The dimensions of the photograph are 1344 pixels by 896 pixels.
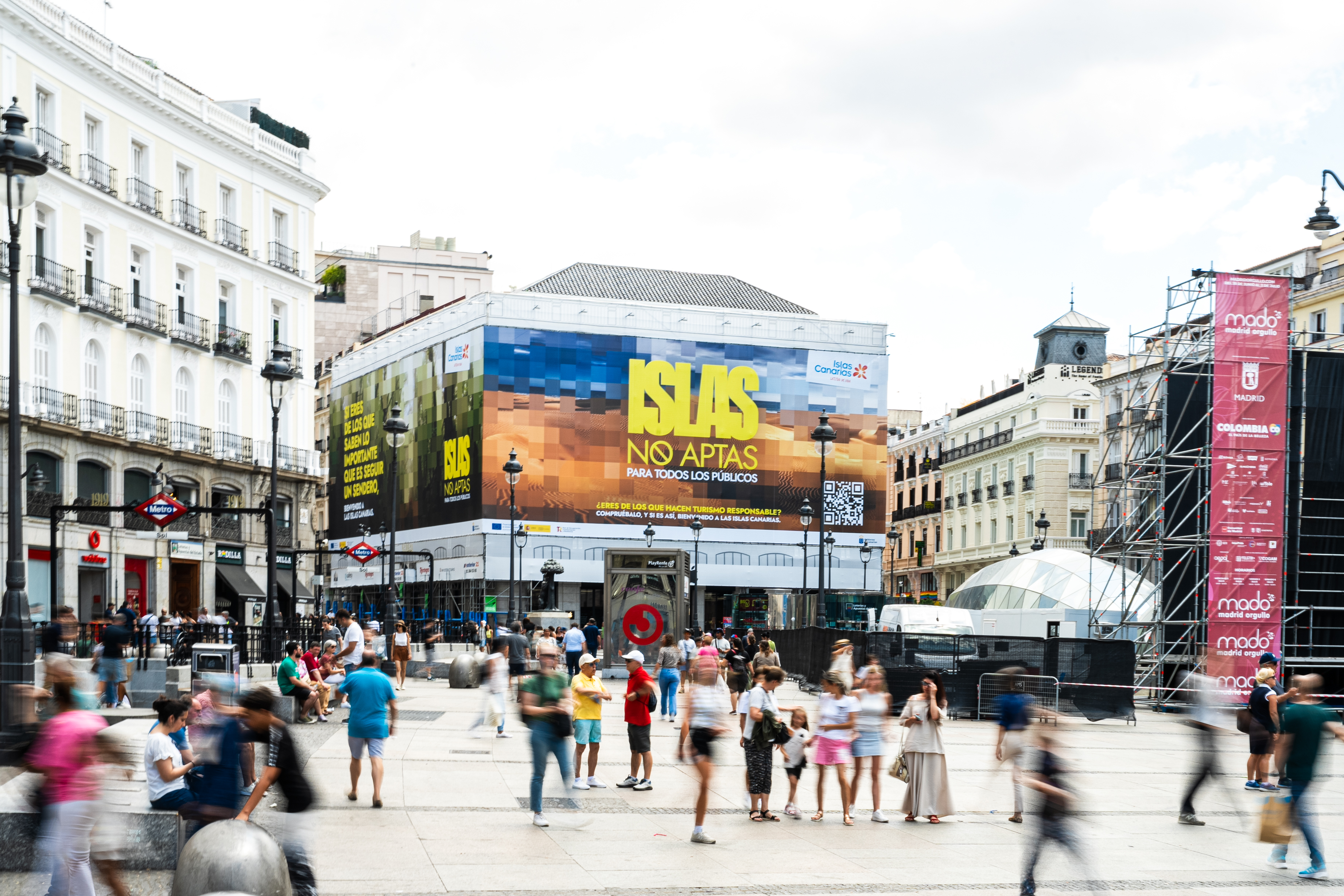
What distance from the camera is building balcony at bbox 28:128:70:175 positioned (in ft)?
130

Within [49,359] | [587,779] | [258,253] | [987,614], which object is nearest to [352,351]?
[258,253]

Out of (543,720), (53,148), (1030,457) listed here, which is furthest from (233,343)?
(1030,457)

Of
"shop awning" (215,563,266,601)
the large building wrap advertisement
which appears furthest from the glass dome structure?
"shop awning" (215,563,266,601)

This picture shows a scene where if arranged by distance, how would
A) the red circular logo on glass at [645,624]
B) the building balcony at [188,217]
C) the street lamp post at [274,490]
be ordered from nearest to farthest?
the street lamp post at [274,490]
the red circular logo on glass at [645,624]
the building balcony at [188,217]

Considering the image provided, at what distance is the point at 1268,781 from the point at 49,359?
33.8 m

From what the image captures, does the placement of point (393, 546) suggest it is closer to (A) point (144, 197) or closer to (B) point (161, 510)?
(B) point (161, 510)

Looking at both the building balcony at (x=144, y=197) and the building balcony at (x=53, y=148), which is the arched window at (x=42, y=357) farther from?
the building balcony at (x=144, y=197)

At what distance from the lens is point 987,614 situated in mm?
41188

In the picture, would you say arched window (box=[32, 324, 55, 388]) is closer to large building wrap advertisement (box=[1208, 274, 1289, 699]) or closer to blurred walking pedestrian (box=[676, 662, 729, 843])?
large building wrap advertisement (box=[1208, 274, 1289, 699])

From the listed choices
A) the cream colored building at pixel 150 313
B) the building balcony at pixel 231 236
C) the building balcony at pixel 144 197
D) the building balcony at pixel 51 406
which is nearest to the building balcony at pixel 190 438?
the cream colored building at pixel 150 313

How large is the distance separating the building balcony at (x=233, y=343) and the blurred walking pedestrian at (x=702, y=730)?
38171mm

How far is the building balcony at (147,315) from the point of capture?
4386 cm

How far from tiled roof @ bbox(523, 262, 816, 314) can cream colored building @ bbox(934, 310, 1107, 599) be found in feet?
45.6

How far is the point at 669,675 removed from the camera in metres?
23.8
